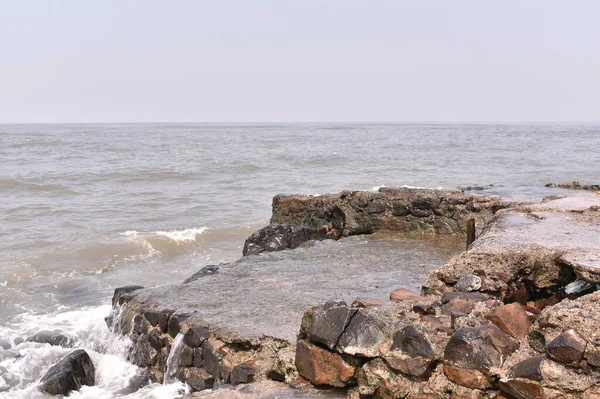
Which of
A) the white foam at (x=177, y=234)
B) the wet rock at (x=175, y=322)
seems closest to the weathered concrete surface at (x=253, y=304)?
the wet rock at (x=175, y=322)

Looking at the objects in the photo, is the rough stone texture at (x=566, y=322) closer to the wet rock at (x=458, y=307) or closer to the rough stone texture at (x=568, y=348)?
the rough stone texture at (x=568, y=348)

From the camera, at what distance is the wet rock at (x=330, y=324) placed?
441cm

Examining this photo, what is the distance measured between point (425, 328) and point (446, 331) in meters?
0.14

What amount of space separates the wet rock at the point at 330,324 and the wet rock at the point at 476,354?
A: 77 cm

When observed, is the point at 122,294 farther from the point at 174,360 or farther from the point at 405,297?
the point at 405,297

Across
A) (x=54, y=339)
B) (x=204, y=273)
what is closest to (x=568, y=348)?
(x=204, y=273)

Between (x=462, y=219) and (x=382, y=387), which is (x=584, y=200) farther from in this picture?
(x=382, y=387)

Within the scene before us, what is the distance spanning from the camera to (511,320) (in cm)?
415

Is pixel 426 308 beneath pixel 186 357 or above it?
above

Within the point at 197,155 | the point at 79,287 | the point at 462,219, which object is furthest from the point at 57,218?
the point at 197,155

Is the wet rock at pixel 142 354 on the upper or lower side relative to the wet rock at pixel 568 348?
lower

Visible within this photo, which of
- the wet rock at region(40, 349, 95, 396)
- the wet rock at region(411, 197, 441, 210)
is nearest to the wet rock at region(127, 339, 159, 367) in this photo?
the wet rock at region(40, 349, 95, 396)

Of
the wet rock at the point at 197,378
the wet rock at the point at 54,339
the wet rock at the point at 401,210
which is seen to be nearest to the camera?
the wet rock at the point at 197,378

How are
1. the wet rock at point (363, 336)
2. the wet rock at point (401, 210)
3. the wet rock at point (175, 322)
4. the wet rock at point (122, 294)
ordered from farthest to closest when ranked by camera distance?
the wet rock at point (401, 210) → the wet rock at point (122, 294) → the wet rock at point (175, 322) → the wet rock at point (363, 336)
